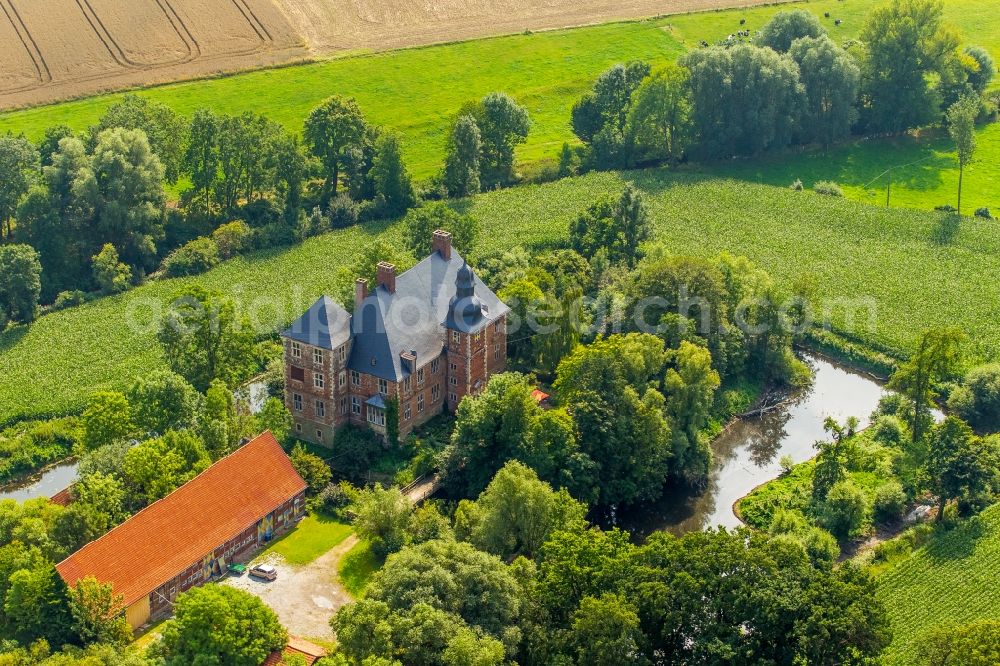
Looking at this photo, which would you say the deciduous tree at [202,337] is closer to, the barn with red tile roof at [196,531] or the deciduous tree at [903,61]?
the barn with red tile roof at [196,531]

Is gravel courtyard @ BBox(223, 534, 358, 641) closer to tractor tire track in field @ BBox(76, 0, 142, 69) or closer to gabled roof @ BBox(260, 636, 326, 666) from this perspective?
gabled roof @ BBox(260, 636, 326, 666)

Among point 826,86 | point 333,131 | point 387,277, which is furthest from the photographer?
point 826,86

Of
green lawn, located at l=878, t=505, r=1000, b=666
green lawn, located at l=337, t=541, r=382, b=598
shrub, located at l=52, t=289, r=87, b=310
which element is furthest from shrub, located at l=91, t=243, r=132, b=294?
green lawn, located at l=878, t=505, r=1000, b=666

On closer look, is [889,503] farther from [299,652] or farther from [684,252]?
[299,652]

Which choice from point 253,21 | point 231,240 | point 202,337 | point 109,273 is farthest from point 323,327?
point 253,21

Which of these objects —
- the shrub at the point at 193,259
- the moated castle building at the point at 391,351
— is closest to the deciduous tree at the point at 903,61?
the moated castle building at the point at 391,351
